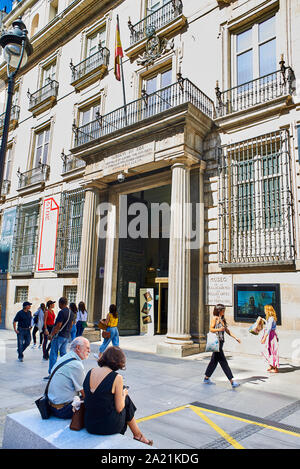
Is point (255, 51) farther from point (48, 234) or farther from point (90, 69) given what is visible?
point (48, 234)

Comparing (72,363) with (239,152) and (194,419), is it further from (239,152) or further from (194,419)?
(239,152)

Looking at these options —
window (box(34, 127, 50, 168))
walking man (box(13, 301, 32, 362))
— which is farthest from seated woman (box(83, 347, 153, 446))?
window (box(34, 127, 50, 168))

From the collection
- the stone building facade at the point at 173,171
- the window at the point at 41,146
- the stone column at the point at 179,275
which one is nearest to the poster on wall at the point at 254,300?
the stone building facade at the point at 173,171

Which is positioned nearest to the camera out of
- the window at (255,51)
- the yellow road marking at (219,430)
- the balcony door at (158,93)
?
the yellow road marking at (219,430)

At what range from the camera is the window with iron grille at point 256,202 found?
9.98 metres

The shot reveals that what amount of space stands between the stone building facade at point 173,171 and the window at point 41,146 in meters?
0.11

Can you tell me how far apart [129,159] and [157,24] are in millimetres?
6970

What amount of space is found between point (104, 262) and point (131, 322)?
3069mm

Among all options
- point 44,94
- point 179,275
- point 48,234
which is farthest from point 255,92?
point 44,94

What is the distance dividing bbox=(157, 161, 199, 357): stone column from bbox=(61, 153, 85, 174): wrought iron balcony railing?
8.16 metres

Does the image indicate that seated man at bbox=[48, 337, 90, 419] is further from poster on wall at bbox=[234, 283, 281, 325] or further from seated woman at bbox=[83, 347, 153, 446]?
poster on wall at bbox=[234, 283, 281, 325]

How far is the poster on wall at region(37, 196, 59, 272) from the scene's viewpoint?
59.5 feet

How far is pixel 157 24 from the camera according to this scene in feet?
49.8

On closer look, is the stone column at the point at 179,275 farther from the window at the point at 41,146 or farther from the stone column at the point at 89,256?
the window at the point at 41,146
